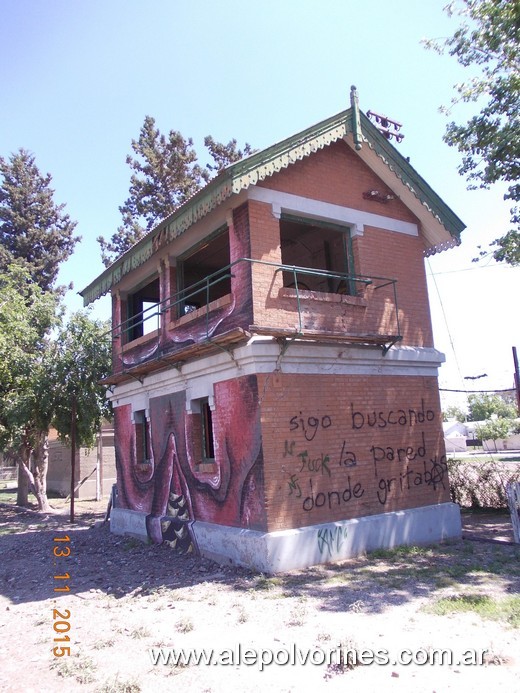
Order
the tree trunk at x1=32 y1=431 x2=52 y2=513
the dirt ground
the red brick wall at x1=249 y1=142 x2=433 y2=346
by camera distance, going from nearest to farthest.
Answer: the dirt ground → the red brick wall at x1=249 y1=142 x2=433 y2=346 → the tree trunk at x1=32 y1=431 x2=52 y2=513

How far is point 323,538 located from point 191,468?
3108 millimetres

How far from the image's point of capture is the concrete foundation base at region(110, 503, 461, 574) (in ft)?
26.8

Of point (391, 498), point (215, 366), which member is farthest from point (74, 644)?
point (391, 498)

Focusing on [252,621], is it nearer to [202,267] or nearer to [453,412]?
[202,267]

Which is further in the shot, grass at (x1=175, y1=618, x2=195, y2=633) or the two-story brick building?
the two-story brick building

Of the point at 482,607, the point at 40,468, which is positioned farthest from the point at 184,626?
the point at 40,468

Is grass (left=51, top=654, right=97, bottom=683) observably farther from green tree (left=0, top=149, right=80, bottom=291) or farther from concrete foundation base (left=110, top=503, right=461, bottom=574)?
green tree (left=0, top=149, right=80, bottom=291)

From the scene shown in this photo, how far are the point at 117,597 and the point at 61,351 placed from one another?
41.7 ft

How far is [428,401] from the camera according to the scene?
36.2 feet

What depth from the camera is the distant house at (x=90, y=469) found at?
2347cm

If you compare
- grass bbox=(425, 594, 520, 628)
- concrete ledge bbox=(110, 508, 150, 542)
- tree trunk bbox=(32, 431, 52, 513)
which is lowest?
grass bbox=(425, 594, 520, 628)

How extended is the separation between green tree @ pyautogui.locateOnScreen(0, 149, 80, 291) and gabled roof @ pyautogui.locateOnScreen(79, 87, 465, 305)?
62.9 ft

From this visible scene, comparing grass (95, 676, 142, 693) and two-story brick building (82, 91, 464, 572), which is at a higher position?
two-story brick building (82, 91, 464, 572)

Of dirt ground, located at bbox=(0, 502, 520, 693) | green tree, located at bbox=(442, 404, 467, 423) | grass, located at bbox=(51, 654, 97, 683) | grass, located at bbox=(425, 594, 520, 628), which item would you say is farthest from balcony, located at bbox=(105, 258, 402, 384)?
green tree, located at bbox=(442, 404, 467, 423)
